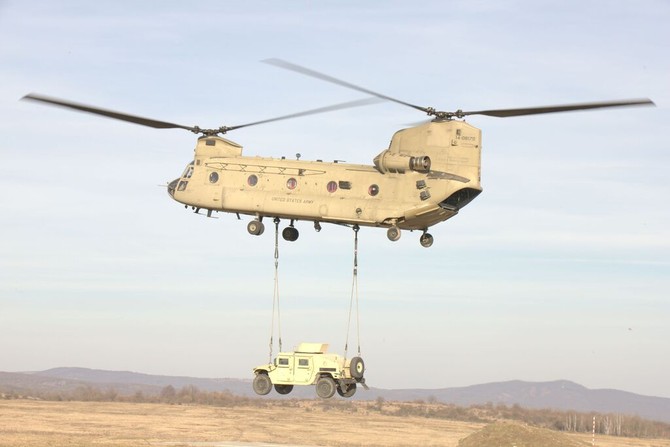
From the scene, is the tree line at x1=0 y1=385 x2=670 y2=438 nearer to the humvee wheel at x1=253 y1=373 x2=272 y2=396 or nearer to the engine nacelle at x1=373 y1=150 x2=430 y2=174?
the humvee wheel at x1=253 y1=373 x2=272 y2=396

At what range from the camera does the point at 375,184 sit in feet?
140

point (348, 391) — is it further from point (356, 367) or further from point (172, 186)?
point (172, 186)

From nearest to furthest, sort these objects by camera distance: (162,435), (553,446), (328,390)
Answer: (328,390), (553,446), (162,435)

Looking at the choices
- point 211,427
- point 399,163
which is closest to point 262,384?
point 399,163

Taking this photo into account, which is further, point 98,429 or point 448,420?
point 448,420

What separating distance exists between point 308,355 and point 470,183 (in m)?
8.79

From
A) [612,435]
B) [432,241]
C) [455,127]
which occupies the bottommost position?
[612,435]

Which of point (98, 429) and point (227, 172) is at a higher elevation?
point (227, 172)

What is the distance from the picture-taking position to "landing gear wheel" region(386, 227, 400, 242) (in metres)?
41.6

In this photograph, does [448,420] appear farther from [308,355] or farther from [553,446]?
[308,355]

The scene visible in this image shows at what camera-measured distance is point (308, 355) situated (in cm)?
4225

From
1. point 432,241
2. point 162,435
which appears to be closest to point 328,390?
point 432,241

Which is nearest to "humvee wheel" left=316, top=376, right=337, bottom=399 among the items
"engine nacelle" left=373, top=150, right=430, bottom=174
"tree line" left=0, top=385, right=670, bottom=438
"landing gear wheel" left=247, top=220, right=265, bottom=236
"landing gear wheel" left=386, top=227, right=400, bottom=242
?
"landing gear wheel" left=386, top=227, right=400, bottom=242

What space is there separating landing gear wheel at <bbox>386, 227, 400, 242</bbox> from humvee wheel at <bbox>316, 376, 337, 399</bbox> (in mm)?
5704
